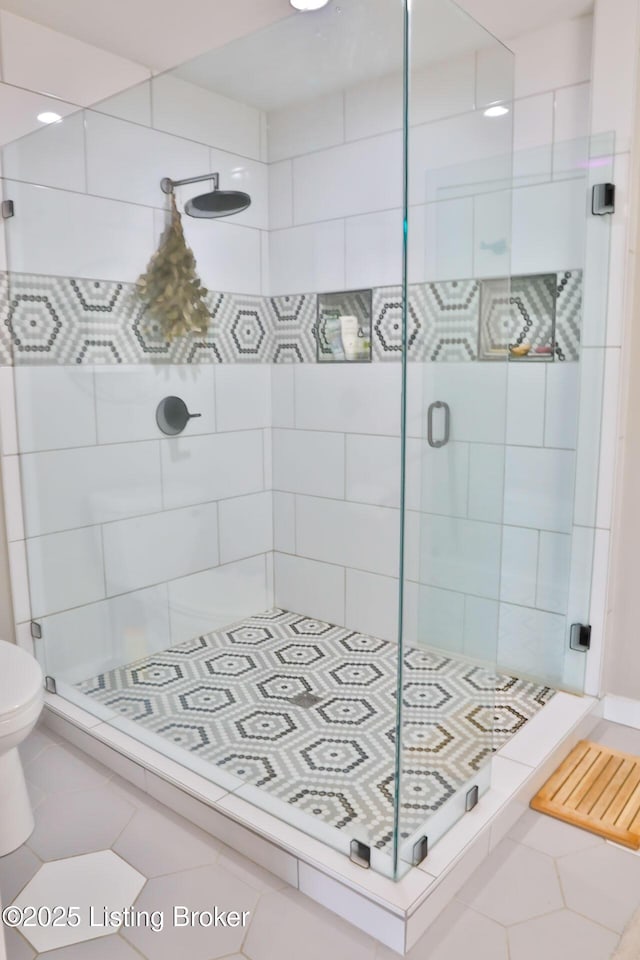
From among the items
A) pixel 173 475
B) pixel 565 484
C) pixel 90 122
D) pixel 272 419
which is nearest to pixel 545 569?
pixel 565 484

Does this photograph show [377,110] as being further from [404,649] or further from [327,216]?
[404,649]

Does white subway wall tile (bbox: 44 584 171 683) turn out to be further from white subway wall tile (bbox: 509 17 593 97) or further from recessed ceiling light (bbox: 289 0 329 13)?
white subway wall tile (bbox: 509 17 593 97)

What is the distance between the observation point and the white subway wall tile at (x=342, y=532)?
7.20 ft

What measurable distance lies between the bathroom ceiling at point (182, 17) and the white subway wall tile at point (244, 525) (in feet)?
4.66

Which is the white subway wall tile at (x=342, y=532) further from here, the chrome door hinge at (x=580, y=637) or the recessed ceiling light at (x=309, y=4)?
the recessed ceiling light at (x=309, y=4)

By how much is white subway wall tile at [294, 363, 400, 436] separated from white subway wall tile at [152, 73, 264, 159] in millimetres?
657

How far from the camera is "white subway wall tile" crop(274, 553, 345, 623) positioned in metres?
2.34

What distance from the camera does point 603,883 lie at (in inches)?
63.5

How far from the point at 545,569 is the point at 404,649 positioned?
1094 mm

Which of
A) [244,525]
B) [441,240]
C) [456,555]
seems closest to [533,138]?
[441,240]

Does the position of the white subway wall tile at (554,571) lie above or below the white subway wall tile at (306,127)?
below

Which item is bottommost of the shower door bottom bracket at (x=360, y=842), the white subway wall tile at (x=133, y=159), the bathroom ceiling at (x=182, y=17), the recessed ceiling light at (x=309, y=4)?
the shower door bottom bracket at (x=360, y=842)

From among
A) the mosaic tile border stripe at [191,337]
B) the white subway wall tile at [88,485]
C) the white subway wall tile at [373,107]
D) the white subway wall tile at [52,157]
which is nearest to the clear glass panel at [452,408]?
the white subway wall tile at [373,107]

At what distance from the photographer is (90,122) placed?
6.98ft
